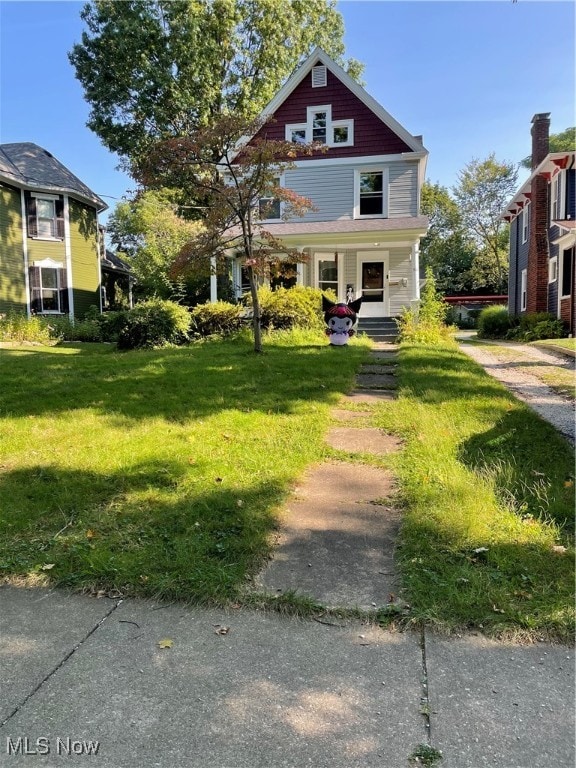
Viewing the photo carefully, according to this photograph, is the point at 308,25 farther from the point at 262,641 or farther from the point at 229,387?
the point at 262,641

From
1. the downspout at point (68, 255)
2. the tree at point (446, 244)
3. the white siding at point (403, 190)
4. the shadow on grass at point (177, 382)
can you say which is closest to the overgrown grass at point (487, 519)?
the shadow on grass at point (177, 382)

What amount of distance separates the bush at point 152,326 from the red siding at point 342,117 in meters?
8.19

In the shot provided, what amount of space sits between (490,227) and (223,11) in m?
32.1

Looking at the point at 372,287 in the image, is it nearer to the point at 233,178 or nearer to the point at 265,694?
the point at 233,178

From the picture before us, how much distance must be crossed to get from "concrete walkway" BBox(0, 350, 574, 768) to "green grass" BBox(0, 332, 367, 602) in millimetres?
216

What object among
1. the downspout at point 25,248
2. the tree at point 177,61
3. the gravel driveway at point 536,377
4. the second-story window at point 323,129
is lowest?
the gravel driveway at point 536,377

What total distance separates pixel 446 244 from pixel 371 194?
33190mm

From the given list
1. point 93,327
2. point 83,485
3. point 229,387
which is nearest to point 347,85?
point 93,327

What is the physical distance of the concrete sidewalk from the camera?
66.3 inches

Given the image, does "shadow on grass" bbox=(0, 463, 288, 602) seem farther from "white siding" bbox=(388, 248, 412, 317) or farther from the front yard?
"white siding" bbox=(388, 248, 412, 317)

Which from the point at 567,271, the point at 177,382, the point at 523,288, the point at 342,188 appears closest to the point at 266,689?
the point at 177,382

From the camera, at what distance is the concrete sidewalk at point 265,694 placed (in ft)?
5.53

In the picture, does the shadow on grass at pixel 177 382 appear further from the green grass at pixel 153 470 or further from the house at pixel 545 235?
the house at pixel 545 235

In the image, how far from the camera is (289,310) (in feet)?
44.5
